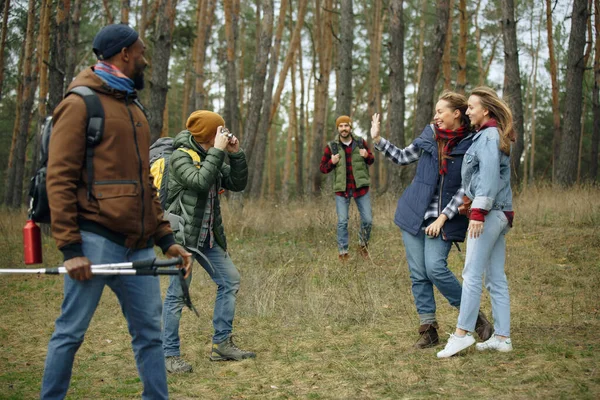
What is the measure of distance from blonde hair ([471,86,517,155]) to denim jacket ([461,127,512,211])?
8 cm

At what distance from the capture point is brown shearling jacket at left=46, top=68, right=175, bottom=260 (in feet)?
11.6

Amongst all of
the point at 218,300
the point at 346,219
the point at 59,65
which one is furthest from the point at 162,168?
the point at 59,65

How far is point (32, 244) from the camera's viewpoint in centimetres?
374

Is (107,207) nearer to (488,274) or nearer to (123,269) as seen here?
(123,269)

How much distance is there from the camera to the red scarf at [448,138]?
5.71 m

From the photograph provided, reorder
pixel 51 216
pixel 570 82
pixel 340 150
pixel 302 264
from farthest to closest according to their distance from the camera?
pixel 570 82 → pixel 340 150 → pixel 302 264 → pixel 51 216

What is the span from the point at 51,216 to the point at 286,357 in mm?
2920

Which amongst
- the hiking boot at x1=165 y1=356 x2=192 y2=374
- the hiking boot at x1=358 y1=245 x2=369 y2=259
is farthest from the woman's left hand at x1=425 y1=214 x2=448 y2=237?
the hiking boot at x1=358 y1=245 x2=369 y2=259

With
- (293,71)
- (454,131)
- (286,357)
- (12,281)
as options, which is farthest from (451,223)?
(293,71)

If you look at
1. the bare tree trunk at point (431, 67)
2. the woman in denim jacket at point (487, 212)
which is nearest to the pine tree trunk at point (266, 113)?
the bare tree trunk at point (431, 67)

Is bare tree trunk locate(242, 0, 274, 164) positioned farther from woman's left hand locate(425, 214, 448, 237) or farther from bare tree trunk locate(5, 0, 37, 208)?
woman's left hand locate(425, 214, 448, 237)

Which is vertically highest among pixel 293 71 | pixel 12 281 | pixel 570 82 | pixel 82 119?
pixel 293 71

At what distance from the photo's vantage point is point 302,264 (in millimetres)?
9781

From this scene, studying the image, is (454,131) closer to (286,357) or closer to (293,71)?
(286,357)
